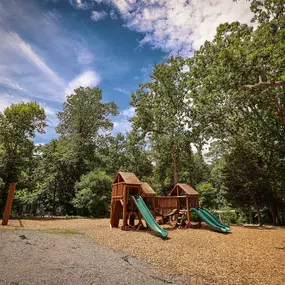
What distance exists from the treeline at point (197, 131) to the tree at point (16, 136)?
90 mm

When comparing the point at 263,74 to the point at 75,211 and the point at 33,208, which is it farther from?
the point at 33,208

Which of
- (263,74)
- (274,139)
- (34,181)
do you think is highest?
(263,74)

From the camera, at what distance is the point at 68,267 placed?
17.7 feet

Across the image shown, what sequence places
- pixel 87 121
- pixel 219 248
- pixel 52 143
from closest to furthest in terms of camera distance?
pixel 219 248, pixel 52 143, pixel 87 121

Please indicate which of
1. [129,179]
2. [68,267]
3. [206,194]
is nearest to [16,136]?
[129,179]

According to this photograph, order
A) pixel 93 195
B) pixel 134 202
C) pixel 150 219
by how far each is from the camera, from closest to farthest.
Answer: pixel 150 219 < pixel 134 202 < pixel 93 195

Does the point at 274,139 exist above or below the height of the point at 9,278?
above

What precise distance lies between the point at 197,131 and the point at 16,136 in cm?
1842

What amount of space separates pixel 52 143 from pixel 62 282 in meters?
26.0

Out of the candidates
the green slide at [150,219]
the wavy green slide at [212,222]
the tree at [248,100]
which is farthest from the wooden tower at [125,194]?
the tree at [248,100]

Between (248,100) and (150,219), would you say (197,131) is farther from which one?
(150,219)

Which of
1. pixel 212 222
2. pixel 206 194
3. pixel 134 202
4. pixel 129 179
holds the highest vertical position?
pixel 206 194

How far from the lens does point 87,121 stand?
106ft

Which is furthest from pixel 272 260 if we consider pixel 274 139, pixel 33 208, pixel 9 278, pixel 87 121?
pixel 87 121
